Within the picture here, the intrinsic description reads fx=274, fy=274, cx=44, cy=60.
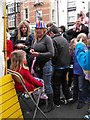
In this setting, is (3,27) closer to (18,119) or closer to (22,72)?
(22,72)

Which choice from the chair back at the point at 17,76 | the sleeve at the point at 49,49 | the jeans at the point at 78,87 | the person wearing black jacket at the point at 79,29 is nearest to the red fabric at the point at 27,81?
the chair back at the point at 17,76

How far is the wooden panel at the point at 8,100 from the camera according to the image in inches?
131

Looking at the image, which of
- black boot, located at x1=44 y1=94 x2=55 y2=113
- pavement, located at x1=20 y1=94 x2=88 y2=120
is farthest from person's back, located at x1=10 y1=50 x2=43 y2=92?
black boot, located at x1=44 y1=94 x2=55 y2=113

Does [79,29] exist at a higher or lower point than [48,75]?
higher

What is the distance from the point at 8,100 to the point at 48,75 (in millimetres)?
1230

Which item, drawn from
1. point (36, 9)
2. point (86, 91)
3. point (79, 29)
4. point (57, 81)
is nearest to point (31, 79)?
point (57, 81)

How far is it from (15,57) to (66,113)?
1300 millimetres

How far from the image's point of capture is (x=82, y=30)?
598cm

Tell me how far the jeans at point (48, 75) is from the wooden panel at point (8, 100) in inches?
40.0

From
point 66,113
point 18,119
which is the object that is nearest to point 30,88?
point 18,119

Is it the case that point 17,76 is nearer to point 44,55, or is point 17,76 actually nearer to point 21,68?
point 21,68

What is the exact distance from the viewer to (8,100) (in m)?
3.43

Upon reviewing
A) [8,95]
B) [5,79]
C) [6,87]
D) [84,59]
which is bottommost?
[8,95]

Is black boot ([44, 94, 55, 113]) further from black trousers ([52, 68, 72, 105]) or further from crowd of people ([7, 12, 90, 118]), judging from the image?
black trousers ([52, 68, 72, 105])
